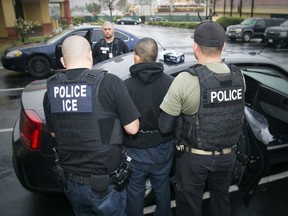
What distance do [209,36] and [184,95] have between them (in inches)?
17.7

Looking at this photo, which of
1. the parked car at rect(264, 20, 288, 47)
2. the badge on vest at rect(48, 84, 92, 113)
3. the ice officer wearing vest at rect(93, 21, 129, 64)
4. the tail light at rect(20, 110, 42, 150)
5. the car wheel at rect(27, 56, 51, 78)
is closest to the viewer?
the badge on vest at rect(48, 84, 92, 113)

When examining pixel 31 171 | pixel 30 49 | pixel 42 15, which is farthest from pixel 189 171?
pixel 42 15

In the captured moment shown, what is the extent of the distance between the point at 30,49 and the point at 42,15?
600 inches

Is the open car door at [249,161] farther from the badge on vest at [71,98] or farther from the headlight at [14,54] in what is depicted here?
the headlight at [14,54]

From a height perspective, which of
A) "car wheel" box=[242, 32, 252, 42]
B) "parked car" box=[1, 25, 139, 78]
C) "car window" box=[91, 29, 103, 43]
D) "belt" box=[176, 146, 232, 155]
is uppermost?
"car window" box=[91, 29, 103, 43]

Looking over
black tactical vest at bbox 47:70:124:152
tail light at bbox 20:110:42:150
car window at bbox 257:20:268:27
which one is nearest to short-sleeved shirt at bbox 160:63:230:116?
black tactical vest at bbox 47:70:124:152

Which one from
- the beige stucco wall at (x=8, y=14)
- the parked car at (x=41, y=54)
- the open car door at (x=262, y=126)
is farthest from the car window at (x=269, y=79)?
the beige stucco wall at (x=8, y=14)

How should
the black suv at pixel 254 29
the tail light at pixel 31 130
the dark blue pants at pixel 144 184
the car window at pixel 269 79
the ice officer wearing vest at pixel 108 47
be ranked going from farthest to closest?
the black suv at pixel 254 29 → the ice officer wearing vest at pixel 108 47 → the car window at pixel 269 79 → the tail light at pixel 31 130 → the dark blue pants at pixel 144 184

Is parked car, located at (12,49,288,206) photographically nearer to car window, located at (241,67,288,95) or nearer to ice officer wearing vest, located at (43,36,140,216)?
car window, located at (241,67,288,95)

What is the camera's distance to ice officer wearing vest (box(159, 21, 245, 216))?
7.22ft

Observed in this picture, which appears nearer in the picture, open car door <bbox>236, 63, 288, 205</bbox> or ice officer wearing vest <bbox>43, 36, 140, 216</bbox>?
ice officer wearing vest <bbox>43, 36, 140, 216</bbox>

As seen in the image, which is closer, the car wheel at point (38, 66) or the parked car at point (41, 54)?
the parked car at point (41, 54)

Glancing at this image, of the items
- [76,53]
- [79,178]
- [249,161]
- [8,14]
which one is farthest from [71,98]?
[8,14]

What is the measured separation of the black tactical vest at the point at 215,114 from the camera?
86.4 inches
